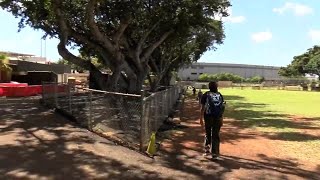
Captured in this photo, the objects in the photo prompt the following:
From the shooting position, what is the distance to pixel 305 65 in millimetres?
121438

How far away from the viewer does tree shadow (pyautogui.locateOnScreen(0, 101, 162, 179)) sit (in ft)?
28.0

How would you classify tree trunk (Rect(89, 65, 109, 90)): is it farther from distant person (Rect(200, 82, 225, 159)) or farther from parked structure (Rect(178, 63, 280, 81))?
parked structure (Rect(178, 63, 280, 81))

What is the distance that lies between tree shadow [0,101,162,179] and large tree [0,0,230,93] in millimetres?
10344

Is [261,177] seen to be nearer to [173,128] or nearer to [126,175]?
[126,175]

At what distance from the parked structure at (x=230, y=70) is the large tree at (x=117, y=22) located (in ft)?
430

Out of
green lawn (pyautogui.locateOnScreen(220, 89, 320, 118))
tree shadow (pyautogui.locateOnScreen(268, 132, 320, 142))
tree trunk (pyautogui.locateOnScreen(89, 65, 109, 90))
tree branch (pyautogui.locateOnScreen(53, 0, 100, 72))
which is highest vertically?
tree branch (pyautogui.locateOnScreen(53, 0, 100, 72))

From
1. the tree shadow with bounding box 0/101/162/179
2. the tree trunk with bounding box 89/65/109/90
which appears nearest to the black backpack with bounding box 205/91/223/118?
the tree shadow with bounding box 0/101/162/179

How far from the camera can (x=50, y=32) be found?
33.8m

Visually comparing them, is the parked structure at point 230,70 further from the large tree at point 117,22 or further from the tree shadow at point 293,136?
the tree shadow at point 293,136

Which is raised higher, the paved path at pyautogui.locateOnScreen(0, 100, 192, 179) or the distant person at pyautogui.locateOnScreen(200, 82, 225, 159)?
the distant person at pyautogui.locateOnScreen(200, 82, 225, 159)

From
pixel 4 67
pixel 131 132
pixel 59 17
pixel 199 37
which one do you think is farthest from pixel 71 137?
pixel 199 37

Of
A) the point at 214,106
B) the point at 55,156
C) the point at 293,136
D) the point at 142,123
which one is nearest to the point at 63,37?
the point at 293,136

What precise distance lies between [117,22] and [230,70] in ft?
492

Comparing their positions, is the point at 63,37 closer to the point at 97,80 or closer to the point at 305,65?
the point at 97,80
